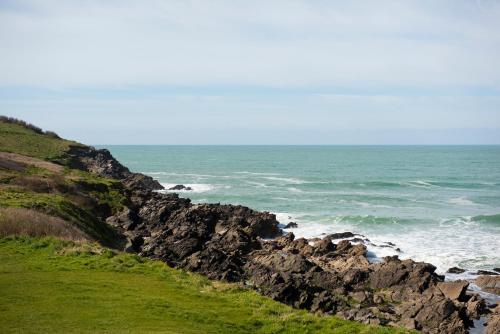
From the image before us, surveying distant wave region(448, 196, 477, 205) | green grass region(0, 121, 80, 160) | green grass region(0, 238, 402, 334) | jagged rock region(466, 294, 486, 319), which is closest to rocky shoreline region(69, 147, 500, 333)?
jagged rock region(466, 294, 486, 319)

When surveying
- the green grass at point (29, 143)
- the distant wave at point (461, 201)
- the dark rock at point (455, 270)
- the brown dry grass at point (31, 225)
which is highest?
the green grass at point (29, 143)

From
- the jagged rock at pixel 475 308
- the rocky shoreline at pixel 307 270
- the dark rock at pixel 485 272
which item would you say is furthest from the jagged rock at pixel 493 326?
the dark rock at pixel 485 272

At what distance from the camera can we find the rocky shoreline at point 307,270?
27.2m

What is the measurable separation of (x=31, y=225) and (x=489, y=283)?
1204 inches

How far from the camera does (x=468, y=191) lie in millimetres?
95312

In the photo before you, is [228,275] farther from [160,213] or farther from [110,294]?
[160,213]

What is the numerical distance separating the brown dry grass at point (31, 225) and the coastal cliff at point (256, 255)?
2810 millimetres

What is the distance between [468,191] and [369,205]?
2949 cm

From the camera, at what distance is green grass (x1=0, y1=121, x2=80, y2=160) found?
7619 cm

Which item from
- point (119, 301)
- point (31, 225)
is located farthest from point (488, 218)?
point (119, 301)

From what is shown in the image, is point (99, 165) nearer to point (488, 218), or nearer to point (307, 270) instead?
point (307, 270)

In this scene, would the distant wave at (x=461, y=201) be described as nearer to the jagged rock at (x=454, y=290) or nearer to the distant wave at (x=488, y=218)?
the distant wave at (x=488, y=218)

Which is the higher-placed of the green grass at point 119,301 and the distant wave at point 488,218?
the green grass at point 119,301

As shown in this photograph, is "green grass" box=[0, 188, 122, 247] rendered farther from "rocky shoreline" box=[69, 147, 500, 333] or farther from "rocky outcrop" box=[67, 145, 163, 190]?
"rocky outcrop" box=[67, 145, 163, 190]
